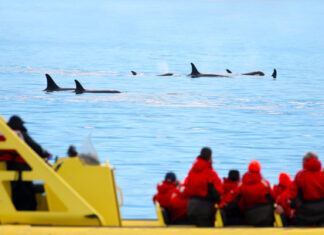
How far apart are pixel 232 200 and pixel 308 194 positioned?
132 cm

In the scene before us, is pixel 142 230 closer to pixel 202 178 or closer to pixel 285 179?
pixel 202 178

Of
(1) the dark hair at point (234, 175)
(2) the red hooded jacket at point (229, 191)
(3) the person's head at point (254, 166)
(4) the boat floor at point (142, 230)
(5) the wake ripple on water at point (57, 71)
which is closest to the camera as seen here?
(4) the boat floor at point (142, 230)

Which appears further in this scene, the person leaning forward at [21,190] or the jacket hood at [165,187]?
the jacket hood at [165,187]

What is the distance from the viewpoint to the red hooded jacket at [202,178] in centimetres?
1447

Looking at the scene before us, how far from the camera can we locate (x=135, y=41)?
13425 centimetres

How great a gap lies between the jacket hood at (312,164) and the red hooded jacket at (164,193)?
2.37 meters

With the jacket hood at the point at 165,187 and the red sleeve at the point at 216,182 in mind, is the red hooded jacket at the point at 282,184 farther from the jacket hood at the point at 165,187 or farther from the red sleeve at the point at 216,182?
the jacket hood at the point at 165,187

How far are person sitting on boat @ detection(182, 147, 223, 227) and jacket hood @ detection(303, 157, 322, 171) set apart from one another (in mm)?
1482

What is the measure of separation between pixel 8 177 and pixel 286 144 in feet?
76.9

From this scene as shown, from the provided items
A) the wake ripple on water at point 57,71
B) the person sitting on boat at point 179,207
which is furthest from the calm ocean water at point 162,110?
the person sitting on boat at point 179,207

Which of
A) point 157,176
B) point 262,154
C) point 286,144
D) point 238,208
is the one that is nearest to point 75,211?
point 238,208

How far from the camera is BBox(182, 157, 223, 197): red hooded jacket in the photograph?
1447cm

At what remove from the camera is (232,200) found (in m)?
14.9

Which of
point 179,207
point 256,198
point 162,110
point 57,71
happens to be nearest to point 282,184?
point 256,198
